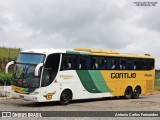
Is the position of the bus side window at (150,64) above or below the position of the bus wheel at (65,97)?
above

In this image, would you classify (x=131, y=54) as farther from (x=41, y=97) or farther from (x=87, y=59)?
(x=41, y=97)

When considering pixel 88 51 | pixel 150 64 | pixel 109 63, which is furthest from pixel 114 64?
pixel 150 64

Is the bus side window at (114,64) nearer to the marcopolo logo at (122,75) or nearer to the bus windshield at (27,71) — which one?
the marcopolo logo at (122,75)

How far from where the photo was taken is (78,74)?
24719 millimetres

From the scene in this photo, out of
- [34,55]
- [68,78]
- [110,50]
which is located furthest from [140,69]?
[34,55]

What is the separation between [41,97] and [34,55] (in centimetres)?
236

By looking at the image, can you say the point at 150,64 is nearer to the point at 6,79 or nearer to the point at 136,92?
the point at 136,92

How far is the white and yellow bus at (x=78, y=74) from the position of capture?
22109mm

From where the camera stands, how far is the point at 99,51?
26969 mm

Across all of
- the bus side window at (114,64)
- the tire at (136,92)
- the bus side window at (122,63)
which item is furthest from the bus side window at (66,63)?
the tire at (136,92)

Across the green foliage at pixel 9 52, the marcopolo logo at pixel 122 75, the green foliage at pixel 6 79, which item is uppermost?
the green foliage at pixel 9 52

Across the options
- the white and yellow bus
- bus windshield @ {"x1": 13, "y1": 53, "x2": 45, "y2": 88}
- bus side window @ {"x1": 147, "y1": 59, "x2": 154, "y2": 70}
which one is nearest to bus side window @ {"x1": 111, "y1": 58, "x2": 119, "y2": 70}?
the white and yellow bus

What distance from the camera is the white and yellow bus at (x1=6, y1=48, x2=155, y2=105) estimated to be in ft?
72.5

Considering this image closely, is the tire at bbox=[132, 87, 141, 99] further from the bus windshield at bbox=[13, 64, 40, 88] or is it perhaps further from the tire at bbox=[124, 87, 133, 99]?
the bus windshield at bbox=[13, 64, 40, 88]
